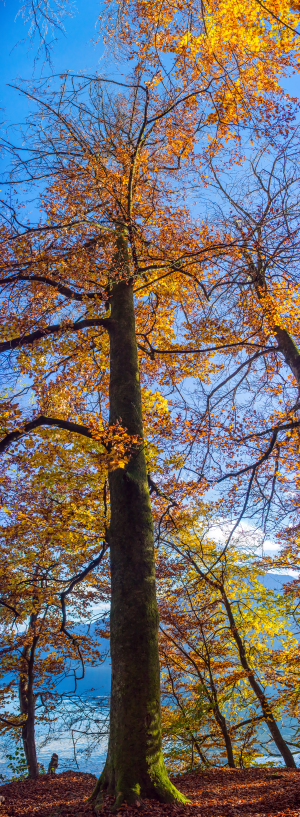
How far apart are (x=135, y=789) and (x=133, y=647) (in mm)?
954

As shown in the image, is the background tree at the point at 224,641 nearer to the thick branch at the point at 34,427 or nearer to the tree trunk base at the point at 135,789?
the thick branch at the point at 34,427

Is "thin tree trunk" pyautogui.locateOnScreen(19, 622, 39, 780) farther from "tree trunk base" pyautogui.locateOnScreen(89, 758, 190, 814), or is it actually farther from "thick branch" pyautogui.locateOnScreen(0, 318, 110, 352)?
"thick branch" pyautogui.locateOnScreen(0, 318, 110, 352)

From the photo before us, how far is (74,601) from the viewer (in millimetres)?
13266

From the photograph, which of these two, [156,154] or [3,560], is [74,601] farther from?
[156,154]

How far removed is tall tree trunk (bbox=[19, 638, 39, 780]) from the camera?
10.2 m

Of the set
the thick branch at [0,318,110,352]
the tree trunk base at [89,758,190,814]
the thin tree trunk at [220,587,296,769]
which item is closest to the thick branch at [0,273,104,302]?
the thick branch at [0,318,110,352]

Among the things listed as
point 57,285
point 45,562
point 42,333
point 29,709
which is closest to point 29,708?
point 29,709

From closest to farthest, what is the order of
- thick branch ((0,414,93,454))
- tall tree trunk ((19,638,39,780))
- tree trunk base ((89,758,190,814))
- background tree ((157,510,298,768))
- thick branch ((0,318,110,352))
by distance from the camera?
tree trunk base ((89,758,190,814)) → thick branch ((0,414,93,454)) → thick branch ((0,318,110,352)) → background tree ((157,510,298,768)) → tall tree trunk ((19,638,39,780))

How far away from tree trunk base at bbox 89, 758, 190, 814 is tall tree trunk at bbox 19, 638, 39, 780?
28.2 feet

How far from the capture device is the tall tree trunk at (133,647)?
10.3ft

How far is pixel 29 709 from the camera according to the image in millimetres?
10984

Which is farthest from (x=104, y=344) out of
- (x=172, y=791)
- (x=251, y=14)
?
(x=172, y=791)

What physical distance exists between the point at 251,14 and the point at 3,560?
12.5 meters

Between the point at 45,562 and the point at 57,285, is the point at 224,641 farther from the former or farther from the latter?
the point at 57,285
